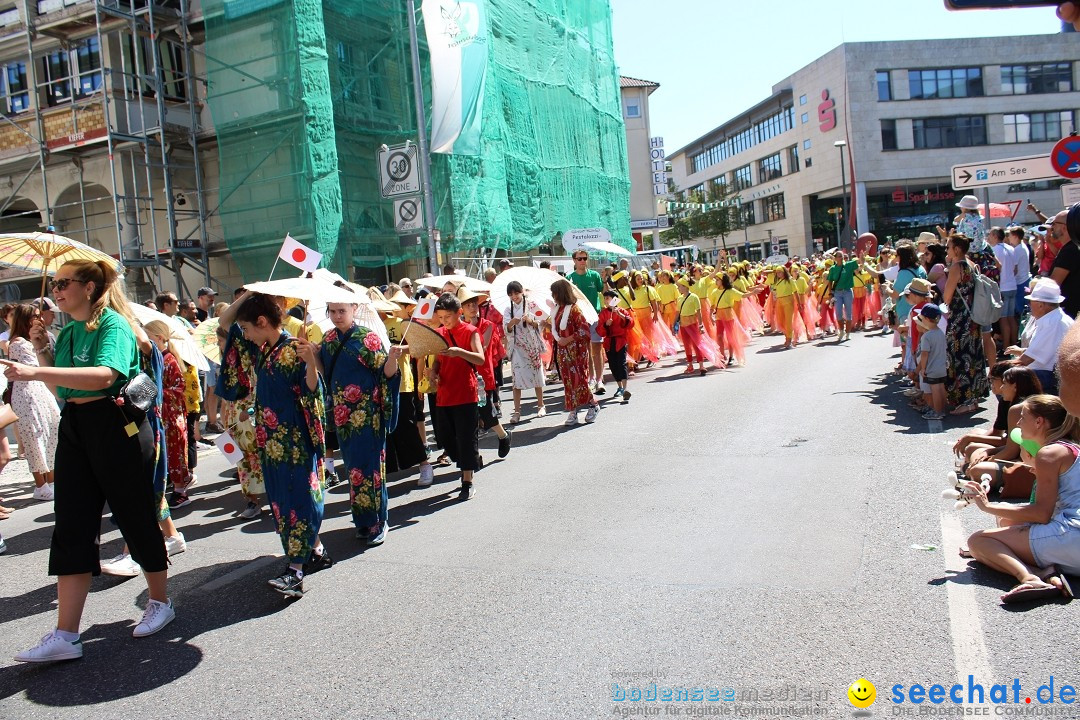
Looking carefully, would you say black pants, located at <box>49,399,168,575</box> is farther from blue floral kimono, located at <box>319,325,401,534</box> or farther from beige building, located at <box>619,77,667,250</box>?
beige building, located at <box>619,77,667,250</box>

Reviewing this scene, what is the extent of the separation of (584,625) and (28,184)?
23.2 meters

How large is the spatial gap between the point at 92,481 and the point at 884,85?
60.5m

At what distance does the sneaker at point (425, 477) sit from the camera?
316 inches

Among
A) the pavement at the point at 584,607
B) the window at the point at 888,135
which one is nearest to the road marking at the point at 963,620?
the pavement at the point at 584,607

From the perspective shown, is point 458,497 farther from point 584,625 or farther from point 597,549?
point 584,625

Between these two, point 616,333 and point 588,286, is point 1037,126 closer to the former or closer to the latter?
point 588,286

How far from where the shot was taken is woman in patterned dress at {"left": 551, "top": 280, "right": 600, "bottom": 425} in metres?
10.6

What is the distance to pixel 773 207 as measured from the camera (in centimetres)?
7025

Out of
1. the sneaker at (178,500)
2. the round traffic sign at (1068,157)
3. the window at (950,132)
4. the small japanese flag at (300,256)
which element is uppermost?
the window at (950,132)

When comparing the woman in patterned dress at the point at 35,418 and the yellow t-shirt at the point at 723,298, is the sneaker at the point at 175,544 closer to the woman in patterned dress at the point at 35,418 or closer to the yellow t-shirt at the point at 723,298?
the woman in patterned dress at the point at 35,418

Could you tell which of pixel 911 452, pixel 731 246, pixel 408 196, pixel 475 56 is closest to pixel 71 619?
pixel 911 452

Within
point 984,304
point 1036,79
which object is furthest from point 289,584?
point 1036,79

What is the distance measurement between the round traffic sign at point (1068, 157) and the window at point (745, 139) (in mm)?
57689

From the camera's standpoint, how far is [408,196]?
17.3m
